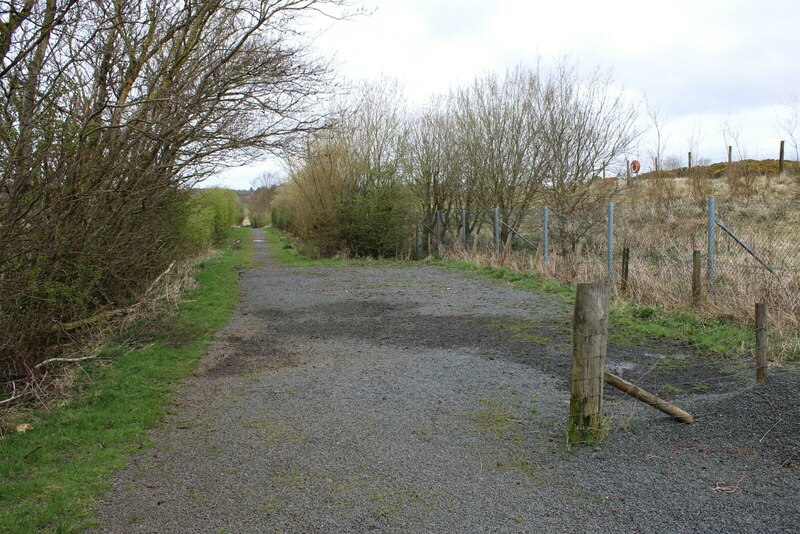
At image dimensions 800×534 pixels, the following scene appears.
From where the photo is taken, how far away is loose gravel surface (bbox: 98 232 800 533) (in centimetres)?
323

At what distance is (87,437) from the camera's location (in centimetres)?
449

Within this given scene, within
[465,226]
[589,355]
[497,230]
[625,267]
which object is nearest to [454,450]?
[589,355]

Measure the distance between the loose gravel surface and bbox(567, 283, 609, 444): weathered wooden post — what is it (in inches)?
9.3

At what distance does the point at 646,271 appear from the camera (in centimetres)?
1027

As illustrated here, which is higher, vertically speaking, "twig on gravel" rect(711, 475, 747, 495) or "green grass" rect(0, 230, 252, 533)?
"green grass" rect(0, 230, 252, 533)

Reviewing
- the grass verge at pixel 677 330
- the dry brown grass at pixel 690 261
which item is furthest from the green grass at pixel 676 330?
the dry brown grass at pixel 690 261

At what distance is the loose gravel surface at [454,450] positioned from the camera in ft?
10.6

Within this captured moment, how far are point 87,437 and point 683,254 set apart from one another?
9.08 m

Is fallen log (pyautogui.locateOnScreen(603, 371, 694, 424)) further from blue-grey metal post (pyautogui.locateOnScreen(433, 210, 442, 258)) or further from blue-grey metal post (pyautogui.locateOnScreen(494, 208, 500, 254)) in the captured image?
blue-grey metal post (pyautogui.locateOnScreen(433, 210, 442, 258))

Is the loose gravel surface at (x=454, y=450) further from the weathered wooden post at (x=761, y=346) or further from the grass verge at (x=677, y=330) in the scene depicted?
the grass verge at (x=677, y=330)

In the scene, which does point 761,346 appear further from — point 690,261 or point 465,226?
point 465,226

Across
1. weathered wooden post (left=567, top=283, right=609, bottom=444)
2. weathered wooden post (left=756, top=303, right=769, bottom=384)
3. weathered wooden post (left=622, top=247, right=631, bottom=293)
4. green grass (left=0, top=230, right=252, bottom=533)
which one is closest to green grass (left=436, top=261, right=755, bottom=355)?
weathered wooden post (left=622, top=247, right=631, bottom=293)

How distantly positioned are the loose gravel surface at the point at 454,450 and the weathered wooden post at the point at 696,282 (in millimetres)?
2029

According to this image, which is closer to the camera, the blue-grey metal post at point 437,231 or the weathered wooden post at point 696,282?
the weathered wooden post at point 696,282
